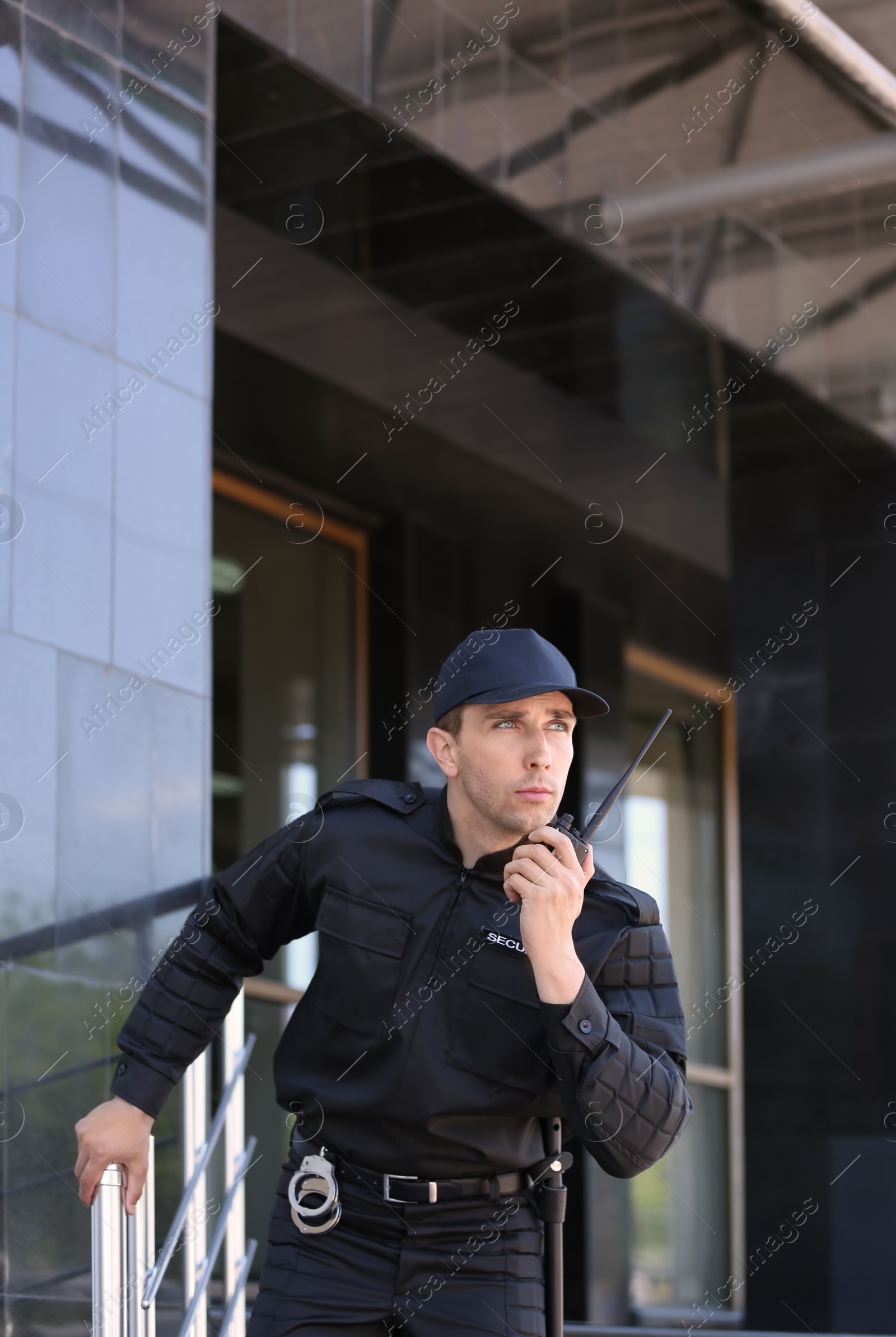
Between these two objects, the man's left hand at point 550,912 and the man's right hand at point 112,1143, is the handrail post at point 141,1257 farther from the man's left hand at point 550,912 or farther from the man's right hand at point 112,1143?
the man's left hand at point 550,912

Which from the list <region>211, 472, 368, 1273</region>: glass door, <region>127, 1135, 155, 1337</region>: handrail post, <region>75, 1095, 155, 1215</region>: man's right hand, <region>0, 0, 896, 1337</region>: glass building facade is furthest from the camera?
<region>211, 472, 368, 1273</region>: glass door

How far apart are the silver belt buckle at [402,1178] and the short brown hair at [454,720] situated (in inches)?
33.0

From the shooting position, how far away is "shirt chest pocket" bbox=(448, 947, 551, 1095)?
312 cm

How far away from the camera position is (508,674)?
127 inches

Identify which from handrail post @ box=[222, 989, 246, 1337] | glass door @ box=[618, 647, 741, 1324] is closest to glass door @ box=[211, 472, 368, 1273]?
glass door @ box=[618, 647, 741, 1324]

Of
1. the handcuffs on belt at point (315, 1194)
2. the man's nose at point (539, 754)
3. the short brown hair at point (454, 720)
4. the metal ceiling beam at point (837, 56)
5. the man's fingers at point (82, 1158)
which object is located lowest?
the handcuffs on belt at point (315, 1194)

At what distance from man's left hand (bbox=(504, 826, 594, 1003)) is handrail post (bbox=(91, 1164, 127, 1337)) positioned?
116 cm

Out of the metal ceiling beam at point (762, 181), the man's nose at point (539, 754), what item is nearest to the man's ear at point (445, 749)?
the man's nose at point (539, 754)

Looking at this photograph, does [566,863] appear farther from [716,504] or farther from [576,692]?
[716,504]

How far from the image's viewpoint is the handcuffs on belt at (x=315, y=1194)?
122 inches

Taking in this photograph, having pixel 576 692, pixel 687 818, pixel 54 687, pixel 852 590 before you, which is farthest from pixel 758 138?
pixel 687 818

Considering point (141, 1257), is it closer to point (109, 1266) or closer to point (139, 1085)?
point (109, 1266)

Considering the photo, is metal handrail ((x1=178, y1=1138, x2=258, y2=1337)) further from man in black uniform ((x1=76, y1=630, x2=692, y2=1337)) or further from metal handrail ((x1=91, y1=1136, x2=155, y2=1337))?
man in black uniform ((x1=76, y1=630, x2=692, y2=1337))

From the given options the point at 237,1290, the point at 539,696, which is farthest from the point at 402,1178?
the point at 237,1290
